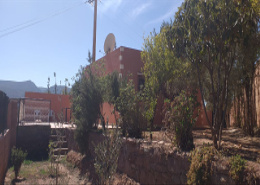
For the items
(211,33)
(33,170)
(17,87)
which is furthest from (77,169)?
(17,87)

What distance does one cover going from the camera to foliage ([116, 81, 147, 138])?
22.8 feet

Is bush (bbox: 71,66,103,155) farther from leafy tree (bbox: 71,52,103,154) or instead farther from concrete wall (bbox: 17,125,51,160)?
concrete wall (bbox: 17,125,51,160)

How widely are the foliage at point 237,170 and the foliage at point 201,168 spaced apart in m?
0.40

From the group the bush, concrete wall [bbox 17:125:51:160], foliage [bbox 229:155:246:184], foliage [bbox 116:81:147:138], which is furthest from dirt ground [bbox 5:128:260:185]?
foliage [bbox 229:155:246:184]

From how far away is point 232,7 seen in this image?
4707 millimetres

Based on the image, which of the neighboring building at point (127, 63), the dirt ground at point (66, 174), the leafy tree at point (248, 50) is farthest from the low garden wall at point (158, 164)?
the neighboring building at point (127, 63)

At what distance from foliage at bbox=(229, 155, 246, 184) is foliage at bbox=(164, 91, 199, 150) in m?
1.26

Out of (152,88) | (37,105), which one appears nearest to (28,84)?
(37,105)

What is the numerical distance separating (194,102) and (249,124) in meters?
3.60

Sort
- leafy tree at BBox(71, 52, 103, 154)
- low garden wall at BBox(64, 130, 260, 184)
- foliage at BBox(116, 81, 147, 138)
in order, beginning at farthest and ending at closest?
leafy tree at BBox(71, 52, 103, 154) < foliage at BBox(116, 81, 147, 138) < low garden wall at BBox(64, 130, 260, 184)

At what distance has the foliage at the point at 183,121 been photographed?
4965 mm

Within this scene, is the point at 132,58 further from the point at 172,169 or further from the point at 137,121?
the point at 172,169

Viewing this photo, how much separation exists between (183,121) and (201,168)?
1265mm

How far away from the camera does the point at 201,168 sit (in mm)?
3990
